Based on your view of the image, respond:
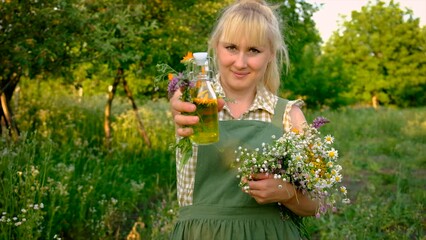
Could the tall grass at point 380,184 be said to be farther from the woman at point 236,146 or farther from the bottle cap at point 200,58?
the bottle cap at point 200,58

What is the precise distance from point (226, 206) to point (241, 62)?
56cm

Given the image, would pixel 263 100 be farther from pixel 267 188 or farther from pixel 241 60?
pixel 267 188

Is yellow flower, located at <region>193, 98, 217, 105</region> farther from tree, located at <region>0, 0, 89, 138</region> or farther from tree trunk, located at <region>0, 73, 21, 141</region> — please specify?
tree trunk, located at <region>0, 73, 21, 141</region>

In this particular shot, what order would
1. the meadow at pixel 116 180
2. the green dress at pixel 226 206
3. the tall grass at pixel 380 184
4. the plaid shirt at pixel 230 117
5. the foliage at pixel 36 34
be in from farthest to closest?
the foliage at pixel 36 34, the tall grass at pixel 380 184, the meadow at pixel 116 180, the plaid shirt at pixel 230 117, the green dress at pixel 226 206

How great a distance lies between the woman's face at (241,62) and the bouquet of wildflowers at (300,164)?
342mm

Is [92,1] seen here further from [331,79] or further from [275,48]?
[331,79]

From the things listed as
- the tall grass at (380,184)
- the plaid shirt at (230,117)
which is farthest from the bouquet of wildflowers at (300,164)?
the tall grass at (380,184)

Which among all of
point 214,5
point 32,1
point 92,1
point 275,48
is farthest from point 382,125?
point 275,48

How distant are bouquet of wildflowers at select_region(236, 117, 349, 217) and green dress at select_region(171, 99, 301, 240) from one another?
16cm

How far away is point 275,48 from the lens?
2145 mm

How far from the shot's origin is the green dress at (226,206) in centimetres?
198

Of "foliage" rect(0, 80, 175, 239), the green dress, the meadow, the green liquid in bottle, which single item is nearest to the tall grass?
the meadow

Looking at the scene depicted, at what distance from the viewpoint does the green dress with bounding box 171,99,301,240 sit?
1.98 meters

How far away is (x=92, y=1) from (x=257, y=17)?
13.8ft
